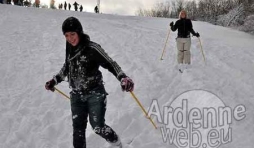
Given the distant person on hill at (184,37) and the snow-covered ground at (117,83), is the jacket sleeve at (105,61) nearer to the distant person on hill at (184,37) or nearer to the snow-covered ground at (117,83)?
the snow-covered ground at (117,83)

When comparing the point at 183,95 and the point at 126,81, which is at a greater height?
the point at 126,81

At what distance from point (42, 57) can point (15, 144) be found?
19.7 ft

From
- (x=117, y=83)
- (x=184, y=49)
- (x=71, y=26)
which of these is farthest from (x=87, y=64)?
(x=184, y=49)

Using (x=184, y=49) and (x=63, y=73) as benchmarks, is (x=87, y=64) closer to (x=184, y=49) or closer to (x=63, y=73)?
(x=63, y=73)

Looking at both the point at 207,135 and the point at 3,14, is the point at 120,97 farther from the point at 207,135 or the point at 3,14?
the point at 3,14

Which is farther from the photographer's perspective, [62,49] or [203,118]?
[62,49]

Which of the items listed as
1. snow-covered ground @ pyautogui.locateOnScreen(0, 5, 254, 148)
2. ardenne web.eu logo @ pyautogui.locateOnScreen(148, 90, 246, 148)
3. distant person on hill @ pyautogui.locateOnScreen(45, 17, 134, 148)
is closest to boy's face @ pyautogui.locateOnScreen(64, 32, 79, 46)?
distant person on hill @ pyautogui.locateOnScreen(45, 17, 134, 148)

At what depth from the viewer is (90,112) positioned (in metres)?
5.00

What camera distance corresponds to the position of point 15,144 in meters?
6.30

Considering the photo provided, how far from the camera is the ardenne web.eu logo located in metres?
6.33

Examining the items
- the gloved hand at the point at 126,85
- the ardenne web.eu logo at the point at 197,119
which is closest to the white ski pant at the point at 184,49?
the ardenne web.eu logo at the point at 197,119

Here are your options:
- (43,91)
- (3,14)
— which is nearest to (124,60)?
(43,91)

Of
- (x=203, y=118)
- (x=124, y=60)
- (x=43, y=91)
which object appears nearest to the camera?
(x=203, y=118)

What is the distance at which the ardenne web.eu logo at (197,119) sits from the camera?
633 cm
